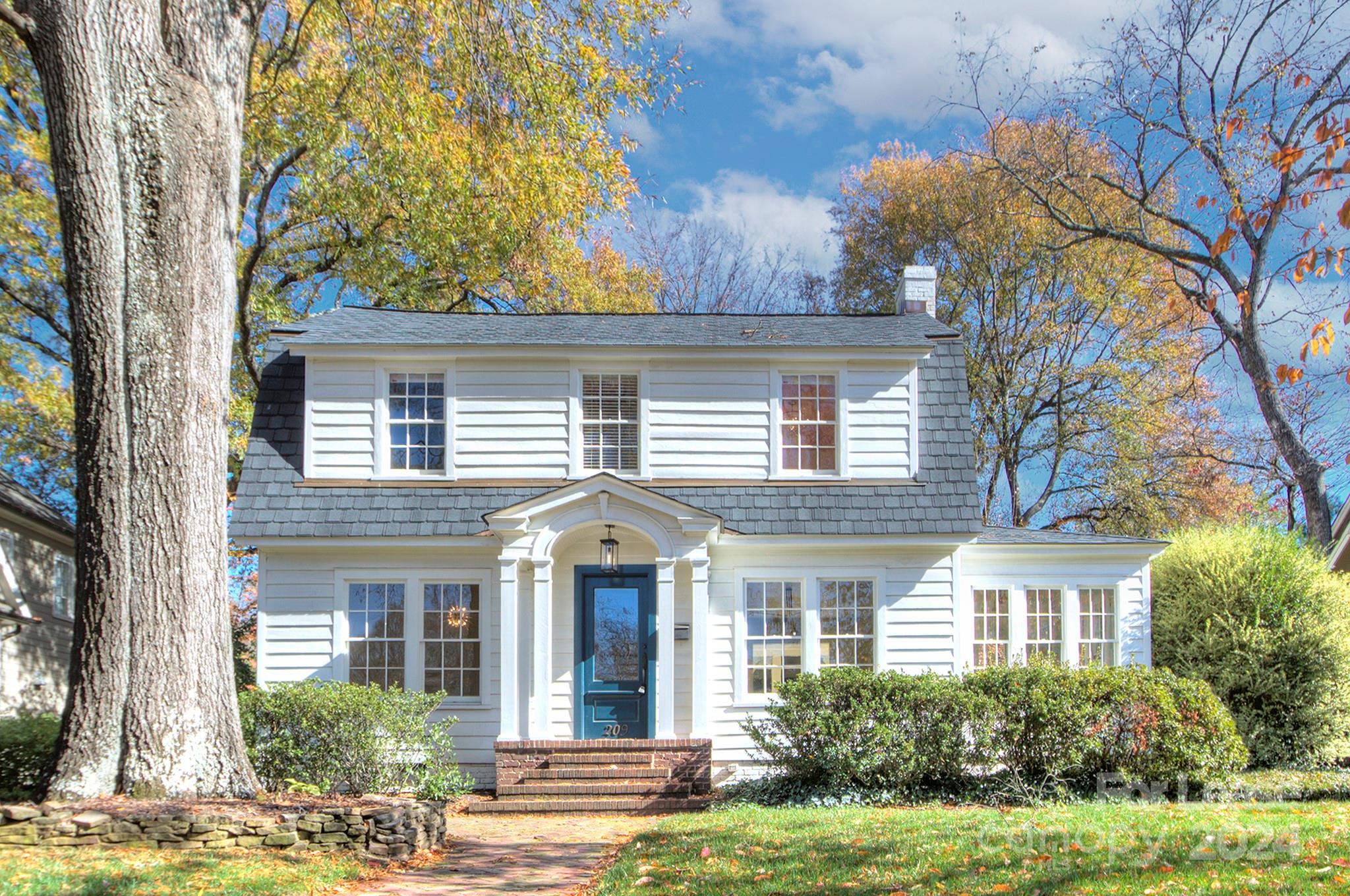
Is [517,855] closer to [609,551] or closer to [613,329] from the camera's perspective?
[609,551]

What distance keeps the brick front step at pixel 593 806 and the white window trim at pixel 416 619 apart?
1.66 meters

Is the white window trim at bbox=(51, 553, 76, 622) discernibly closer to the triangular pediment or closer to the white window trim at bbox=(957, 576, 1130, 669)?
the triangular pediment

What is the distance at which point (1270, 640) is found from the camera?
46.4 ft

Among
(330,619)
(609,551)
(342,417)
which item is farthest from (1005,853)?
(342,417)

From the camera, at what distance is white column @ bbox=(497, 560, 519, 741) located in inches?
485

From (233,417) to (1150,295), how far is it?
19.5 meters

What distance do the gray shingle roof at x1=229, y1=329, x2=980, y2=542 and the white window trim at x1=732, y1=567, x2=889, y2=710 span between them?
0.59 m

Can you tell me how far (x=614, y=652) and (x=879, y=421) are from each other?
457 cm

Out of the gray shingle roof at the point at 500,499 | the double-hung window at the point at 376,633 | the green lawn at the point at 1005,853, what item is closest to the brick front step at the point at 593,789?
the double-hung window at the point at 376,633

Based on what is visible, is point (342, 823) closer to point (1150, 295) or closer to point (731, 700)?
point (731, 700)

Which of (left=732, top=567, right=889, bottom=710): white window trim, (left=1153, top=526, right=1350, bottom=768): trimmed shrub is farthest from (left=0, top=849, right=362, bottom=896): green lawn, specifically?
(left=1153, top=526, right=1350, bottom=768): trimmed shrub

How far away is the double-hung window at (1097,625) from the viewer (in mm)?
14547

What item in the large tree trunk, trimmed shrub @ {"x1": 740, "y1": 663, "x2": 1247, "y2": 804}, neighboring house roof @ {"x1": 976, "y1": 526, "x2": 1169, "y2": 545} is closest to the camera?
the large tree trunk

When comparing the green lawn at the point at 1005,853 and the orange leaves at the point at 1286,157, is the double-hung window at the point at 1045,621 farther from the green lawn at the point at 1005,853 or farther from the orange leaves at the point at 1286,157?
the orange leaves at the point at 1286,157
